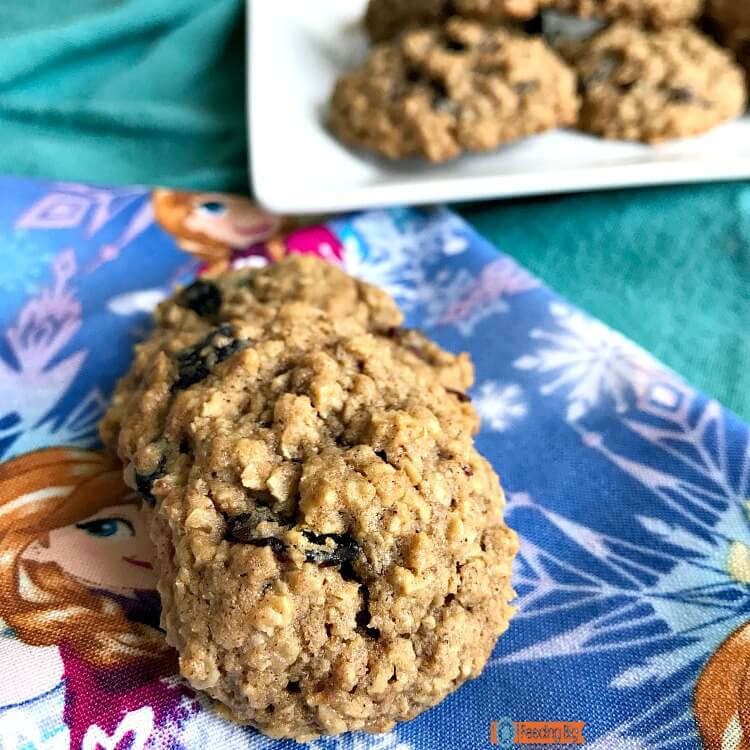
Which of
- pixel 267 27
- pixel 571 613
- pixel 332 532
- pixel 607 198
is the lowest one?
pixel 571 613

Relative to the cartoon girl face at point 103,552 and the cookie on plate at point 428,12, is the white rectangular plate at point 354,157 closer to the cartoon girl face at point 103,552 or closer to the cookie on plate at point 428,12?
the cookie on plate at point 428,12

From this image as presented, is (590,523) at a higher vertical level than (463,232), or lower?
lower

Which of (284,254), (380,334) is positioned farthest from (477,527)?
(284,254)

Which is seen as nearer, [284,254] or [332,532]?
[332,532]

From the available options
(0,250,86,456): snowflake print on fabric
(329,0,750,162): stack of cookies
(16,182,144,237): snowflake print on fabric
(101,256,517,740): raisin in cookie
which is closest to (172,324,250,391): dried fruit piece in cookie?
(101,256,517,740): raisin in cookie

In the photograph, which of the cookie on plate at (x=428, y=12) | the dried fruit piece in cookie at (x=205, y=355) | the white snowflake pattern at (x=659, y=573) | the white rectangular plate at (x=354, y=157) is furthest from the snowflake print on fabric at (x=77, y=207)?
the white snowflake pattern at (x=659, y=573)

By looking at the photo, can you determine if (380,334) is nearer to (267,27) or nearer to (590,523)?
(590,523)
